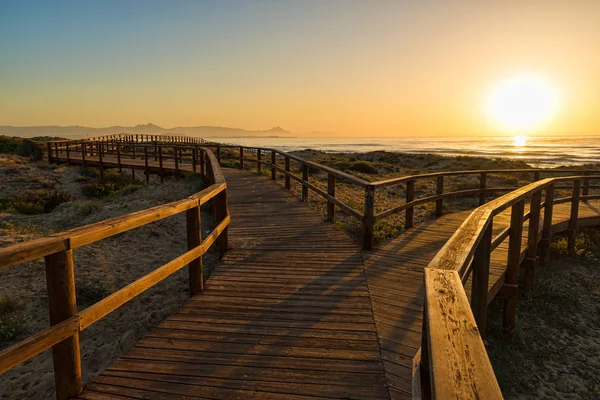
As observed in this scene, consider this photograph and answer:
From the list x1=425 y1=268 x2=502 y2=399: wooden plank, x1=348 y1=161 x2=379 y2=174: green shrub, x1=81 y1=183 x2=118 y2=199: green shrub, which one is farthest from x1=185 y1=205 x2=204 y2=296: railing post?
x1=348 y1=161 x2=379 y2=174: green shrub

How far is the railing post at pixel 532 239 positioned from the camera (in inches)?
243

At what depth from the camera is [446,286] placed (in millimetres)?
1660

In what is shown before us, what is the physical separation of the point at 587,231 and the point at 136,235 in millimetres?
11745

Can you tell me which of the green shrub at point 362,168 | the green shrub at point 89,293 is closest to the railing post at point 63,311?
the green shrub at point 89,293

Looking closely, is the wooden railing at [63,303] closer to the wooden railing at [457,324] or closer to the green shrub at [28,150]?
the wooden railing at [457,324]

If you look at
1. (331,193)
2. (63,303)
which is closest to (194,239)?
(63,303)

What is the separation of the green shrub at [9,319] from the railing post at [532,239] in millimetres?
7422

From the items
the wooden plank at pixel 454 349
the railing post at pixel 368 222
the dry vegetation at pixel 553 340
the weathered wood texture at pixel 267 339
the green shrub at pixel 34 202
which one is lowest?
the dry vegetation at pixel 553 340

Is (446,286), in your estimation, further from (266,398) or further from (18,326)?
(18,326)

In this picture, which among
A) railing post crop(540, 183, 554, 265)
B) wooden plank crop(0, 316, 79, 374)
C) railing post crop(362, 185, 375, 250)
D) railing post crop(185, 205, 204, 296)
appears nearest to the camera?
wooden plank crop(0, 316, 79, 374)

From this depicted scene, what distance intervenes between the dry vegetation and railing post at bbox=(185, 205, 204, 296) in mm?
3621

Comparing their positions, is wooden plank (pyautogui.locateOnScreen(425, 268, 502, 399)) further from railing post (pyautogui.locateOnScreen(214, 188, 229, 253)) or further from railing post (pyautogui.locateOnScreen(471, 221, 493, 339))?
railing post (pyautogui.locateOnScreen(214, 188, 229, 253))

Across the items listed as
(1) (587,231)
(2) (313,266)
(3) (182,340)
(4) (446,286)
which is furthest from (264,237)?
(1) (587,231)

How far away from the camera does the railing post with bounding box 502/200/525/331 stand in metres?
4.85
